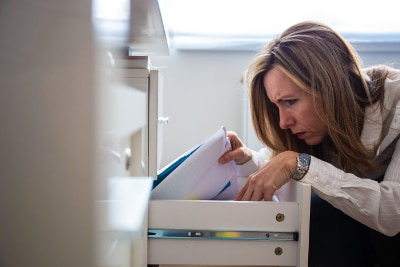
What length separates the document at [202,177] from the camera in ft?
2.28

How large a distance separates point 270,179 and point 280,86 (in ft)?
0.79

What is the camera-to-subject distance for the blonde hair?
77 centimetres

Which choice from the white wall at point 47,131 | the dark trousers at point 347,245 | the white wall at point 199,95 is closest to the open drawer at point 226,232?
the dark trousers at point 347,245

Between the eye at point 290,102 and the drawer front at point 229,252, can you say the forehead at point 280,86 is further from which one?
the drawer front at point 229,252

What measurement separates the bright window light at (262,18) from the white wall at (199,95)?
0.10 m

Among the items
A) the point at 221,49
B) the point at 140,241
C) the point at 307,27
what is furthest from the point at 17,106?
the point at 221,49

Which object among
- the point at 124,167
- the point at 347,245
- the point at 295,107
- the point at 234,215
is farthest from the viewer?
the point at 295,107

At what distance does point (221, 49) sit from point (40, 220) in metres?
1.56

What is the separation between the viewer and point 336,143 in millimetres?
780

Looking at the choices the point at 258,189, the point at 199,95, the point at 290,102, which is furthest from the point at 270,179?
the point at 199,95

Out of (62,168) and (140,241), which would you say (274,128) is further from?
(62,168)

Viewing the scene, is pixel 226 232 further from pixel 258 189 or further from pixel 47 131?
pixel 47 131

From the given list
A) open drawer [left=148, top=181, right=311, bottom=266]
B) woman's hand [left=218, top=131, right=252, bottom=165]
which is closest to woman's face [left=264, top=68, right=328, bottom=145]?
woman's hand [left=218, top=131, right=252, bottom=165]

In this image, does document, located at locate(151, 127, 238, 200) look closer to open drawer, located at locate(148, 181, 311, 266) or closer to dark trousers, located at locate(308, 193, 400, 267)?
open drawer, located at locate(148, 181, 311, 266)
